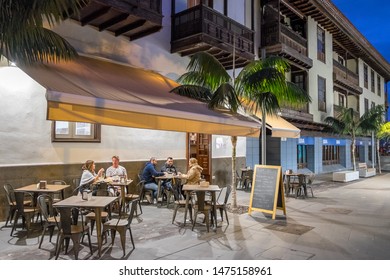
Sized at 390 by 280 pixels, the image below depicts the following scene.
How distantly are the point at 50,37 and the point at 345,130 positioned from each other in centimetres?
1978

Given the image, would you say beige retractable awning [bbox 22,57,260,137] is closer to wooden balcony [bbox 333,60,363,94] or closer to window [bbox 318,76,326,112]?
window [bbox 318,76,326,112]

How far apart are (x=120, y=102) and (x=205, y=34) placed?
6134 mm

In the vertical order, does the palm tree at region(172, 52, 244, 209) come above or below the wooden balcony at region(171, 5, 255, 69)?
below

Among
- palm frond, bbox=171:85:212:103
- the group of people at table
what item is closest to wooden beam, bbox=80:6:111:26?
palm frond, bbox=171:85:212:103

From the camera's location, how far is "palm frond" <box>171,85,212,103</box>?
9.11 meters

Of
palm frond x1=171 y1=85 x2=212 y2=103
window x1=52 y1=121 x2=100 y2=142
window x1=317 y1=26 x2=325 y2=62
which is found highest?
window x1=317 y1=26 x2=325 y2=62

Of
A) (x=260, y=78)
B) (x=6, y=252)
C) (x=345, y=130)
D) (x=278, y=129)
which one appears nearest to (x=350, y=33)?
(x=345, y=130)

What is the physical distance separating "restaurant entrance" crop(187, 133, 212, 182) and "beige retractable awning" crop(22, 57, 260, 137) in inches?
182

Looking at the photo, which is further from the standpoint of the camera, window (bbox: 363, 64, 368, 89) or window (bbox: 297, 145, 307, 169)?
window (bbox: 363, 64, 368, 89)

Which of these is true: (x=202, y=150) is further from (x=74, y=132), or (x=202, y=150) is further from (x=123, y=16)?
(x=123, y=16)

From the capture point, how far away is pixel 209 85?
960 centimetres

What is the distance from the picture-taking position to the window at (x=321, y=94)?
2220 centimetres

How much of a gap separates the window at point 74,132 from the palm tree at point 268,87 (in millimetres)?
4713
